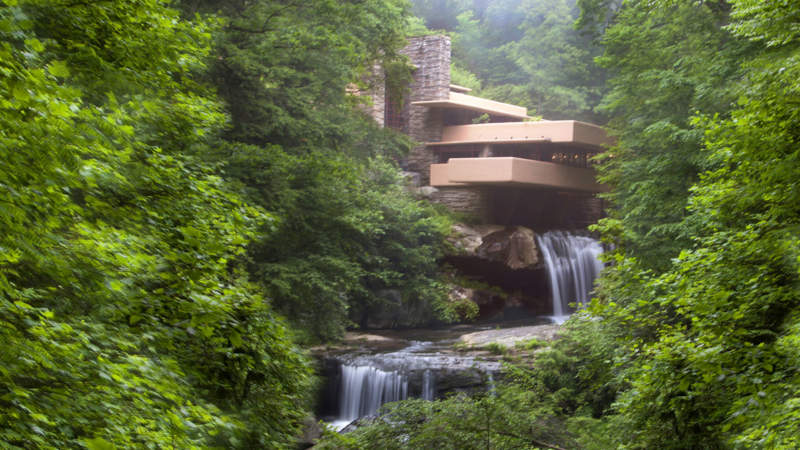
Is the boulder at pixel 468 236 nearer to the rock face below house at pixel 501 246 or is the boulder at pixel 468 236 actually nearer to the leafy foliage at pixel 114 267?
the rock face below house at pixel 501 246

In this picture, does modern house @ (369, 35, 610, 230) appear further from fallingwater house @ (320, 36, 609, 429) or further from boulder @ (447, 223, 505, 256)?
boulder @ (447, 223, 505, 256)

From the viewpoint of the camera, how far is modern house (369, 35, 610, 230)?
917 inches

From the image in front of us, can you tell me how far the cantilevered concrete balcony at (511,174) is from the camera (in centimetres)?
2267

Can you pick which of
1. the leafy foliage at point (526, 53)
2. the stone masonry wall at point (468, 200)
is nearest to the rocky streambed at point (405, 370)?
the stone masonry wall at point (468, 200)

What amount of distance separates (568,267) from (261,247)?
41.5 ft

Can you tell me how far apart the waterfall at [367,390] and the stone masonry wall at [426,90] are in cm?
1290

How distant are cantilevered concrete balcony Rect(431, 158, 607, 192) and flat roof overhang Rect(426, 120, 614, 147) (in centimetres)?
108

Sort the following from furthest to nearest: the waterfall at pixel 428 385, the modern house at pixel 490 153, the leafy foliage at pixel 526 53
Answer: the leafy foliage at pixel 526 53
the modern house at pixel 490 153
the waterfall at pixel 428 385

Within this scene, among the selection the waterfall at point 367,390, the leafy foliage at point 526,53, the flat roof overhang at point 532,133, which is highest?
the leafy foliage at point 526,53

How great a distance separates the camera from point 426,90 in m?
25.5

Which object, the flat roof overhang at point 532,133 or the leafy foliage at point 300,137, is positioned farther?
the flat roof overhang at point 532,133

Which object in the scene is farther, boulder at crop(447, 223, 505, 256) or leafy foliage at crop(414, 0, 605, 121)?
leafy foliage at crop(414, 0, 605, 121)

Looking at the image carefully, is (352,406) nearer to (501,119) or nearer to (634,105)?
(634,105)

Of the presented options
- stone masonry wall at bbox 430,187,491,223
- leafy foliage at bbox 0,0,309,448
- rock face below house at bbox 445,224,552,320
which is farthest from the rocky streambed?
stone masonry wall at bbox 430,187,491,223
